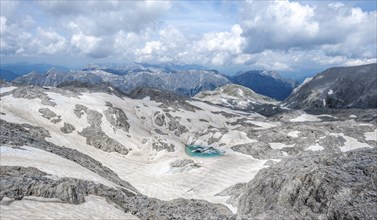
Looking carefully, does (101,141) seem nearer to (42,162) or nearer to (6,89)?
(6,89)

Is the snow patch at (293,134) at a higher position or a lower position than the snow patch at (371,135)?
higher

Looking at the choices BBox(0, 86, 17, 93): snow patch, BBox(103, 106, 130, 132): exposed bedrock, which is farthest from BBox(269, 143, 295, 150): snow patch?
BBox(0, 86, 17, 93): snow patch

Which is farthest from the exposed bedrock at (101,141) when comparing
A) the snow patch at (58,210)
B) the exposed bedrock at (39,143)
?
the snow patch at (58,210)

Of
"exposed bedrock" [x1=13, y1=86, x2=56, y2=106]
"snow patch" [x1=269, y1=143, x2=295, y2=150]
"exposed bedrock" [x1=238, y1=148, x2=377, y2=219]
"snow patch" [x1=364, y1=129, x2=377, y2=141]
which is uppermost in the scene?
"exposed bedrock" [x1=13, y1=86, x2=56, y2=106]

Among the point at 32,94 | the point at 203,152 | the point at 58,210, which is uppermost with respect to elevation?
the point at 32,94

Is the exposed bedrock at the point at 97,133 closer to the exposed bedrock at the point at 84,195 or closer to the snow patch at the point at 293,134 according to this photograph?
the snow patch at the point at 293,134

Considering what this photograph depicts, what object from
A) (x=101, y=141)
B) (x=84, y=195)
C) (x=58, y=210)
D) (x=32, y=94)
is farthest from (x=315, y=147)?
(x=58, y=210)

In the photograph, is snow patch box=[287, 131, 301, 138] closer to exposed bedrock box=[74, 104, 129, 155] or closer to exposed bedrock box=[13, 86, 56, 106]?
exposed bedrock box=[74, 104, 129, 155]

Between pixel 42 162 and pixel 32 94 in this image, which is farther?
pixel 32 94

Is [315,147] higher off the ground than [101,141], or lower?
lower

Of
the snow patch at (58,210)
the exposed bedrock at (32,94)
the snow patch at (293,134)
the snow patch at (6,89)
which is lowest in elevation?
the snow patch at (293,134)

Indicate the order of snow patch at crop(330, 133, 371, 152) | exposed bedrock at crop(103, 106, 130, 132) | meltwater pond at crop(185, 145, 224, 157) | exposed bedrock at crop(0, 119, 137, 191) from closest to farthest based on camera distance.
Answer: exposed bedrock at crop(0, 119, 137, 191) < meltwater pond at crop(185, 145, 224, 157) < snow patch at crop(330, 133, 371, 152) < exposed bedrock at crop(103, 106, 130, 132)

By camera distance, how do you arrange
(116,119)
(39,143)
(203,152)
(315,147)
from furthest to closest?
(116,119) < (203,152) < (315,147) < (39,143)

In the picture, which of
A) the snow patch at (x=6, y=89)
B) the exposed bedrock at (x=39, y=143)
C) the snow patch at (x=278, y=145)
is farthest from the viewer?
the snow patch at (x=6, y=89)
